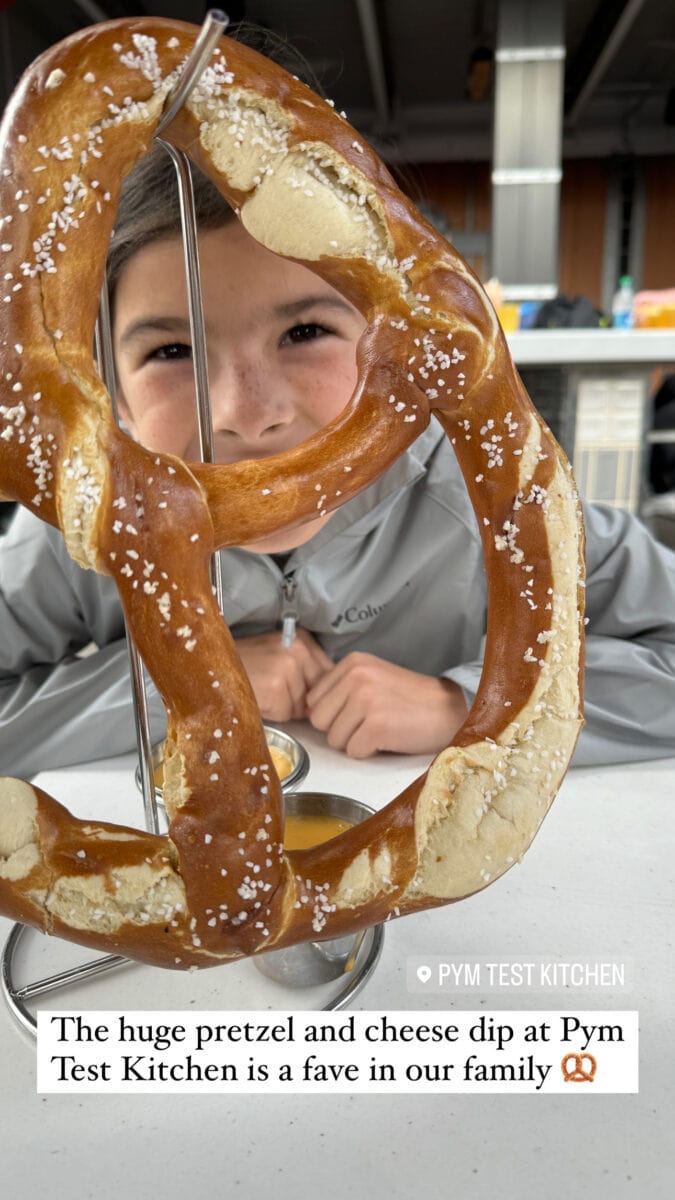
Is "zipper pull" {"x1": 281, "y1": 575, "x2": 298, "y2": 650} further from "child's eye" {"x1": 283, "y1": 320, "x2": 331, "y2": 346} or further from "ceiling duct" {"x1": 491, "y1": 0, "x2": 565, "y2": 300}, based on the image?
"ceiling duct" {"x1": 491, "y1": 0, "x2": 565, "y2": 300}

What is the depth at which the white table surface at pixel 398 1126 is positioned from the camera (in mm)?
426

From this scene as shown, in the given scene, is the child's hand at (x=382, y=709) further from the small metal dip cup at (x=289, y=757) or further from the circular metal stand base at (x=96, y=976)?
the circular metal stand base at (x=96, y=976)

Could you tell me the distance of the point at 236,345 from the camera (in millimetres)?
757

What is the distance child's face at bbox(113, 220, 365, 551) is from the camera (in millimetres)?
746

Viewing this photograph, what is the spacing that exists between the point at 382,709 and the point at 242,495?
0.47 meters

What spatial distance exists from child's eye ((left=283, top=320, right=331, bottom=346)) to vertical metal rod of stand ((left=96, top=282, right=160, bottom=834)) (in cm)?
24

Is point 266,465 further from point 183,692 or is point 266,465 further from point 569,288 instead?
point 569,288

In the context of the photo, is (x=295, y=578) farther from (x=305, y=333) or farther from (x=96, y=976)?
(x=96, y=976)

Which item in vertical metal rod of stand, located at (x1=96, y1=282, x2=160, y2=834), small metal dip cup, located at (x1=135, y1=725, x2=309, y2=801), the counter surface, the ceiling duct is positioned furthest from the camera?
the ceiling duct

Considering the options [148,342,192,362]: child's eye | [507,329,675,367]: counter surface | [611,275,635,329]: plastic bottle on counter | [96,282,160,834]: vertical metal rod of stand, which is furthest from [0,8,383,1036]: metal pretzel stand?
[611,275,635,329]: plastic bottle on counter

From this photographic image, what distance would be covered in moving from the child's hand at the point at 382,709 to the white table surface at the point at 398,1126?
26cm

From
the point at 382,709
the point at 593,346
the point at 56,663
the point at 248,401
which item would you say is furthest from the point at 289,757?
the point at 593,346

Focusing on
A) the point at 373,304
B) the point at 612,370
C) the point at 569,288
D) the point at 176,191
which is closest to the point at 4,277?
the point at 373,304
